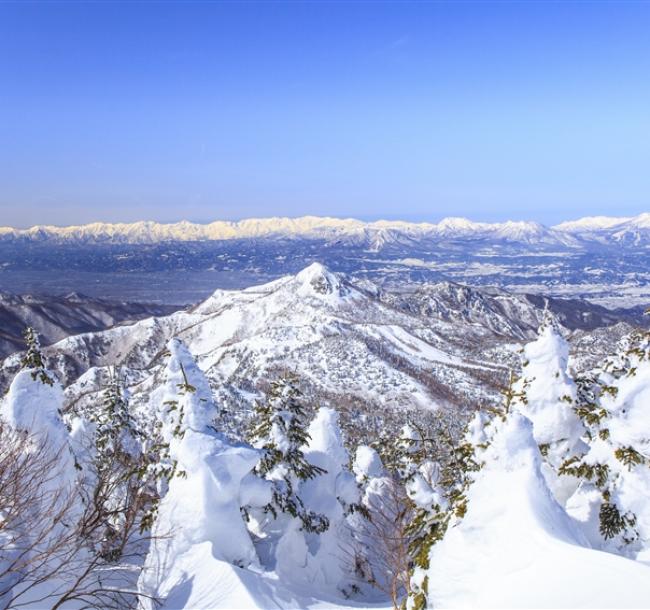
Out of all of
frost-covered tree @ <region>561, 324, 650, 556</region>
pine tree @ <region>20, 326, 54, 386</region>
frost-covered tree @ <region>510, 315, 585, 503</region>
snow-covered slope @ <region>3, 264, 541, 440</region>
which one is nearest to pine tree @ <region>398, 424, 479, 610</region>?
frost-covered tree @ <region>510, 315, 585, 503</region>

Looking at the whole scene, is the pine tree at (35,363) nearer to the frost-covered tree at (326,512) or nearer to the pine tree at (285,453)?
the pine tree at (285,453)

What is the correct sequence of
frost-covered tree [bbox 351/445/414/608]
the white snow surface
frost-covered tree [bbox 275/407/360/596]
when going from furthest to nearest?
1. frost-covered tree [bbox 351/445/414/608]
2. frost-covered tree [bbox 275/407/360/596]
3. the white snow surface

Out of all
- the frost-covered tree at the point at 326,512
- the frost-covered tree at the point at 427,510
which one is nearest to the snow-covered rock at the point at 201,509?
the frost-covered tree at the point at 326,512

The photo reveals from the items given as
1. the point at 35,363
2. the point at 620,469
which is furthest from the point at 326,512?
the point at 35,363

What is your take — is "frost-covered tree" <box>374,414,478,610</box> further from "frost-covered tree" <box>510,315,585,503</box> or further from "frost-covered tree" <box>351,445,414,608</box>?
"frost-covered tree" <box>510,315,585,503</box>

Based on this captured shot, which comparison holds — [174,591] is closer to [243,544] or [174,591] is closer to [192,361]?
[243,544]

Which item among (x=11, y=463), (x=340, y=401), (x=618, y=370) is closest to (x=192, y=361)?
(x=11, y=463)
